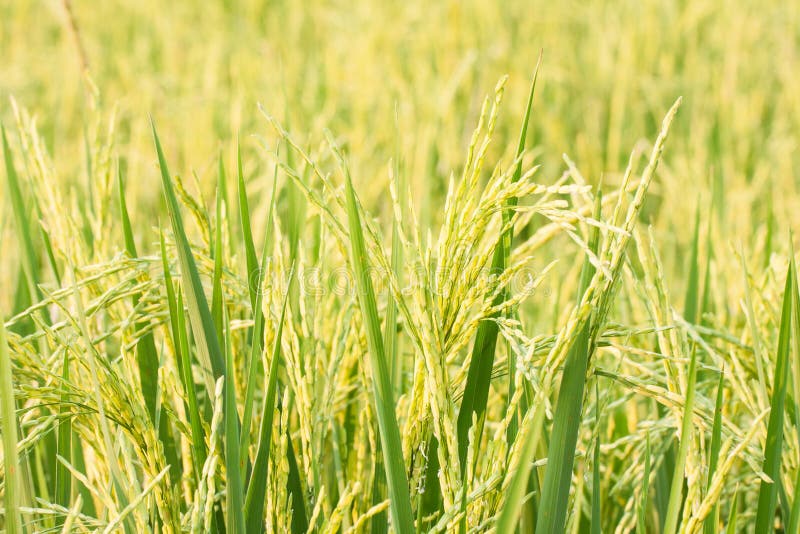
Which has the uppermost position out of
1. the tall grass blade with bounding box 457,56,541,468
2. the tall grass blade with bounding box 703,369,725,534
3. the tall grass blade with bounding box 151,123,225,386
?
the tall grass blade with bounding box 151,123,225,386

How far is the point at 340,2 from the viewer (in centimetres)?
366

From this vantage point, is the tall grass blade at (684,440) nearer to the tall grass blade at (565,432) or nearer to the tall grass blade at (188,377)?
the tall grass blade at (565,432)

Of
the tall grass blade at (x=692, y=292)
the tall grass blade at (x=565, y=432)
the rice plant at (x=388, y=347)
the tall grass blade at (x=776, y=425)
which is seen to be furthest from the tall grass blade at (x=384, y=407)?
the tall grass blade at (x=692, y=292)

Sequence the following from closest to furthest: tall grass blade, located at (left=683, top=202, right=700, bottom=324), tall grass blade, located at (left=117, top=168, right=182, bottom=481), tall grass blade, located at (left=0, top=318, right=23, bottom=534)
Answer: tall grass blade, located at (left=0, top=318, right=23, bottom=534) < tall grass blade, located at (left=117, top=168, right=182, bottom=481) < tall grass blade, located at (left=683, top=202, right=700, bottom=324)

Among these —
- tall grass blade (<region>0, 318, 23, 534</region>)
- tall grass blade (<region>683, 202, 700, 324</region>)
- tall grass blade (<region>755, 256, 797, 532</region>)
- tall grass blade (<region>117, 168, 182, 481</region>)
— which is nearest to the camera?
tall grass blade (<region>0, 318, 23, 534</region>)

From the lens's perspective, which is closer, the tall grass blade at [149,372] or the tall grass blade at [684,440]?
the tall grass blade at [684,440]

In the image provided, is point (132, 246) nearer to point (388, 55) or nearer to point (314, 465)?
point (314, 465)

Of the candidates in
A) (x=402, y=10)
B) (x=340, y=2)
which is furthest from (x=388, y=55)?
(x=340, y=2)

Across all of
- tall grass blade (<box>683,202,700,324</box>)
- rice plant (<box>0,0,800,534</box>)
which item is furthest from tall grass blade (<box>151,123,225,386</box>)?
tall grass blade (<box>683,202,700,324</box>)

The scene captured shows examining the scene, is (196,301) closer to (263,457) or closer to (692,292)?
(263,457)

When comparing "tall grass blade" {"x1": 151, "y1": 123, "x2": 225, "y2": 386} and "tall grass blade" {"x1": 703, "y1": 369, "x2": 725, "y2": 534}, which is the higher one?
"tall grass blade" {"x1": 151, "y1": 123, "x2": 225, "y2": 386}

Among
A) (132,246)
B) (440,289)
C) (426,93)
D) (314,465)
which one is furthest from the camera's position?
(426,93)

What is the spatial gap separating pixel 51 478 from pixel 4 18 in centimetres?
348

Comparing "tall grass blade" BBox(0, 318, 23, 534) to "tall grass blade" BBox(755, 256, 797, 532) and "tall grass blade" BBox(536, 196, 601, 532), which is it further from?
"tall grass blade" BBox(755, 256, 797, 532)
